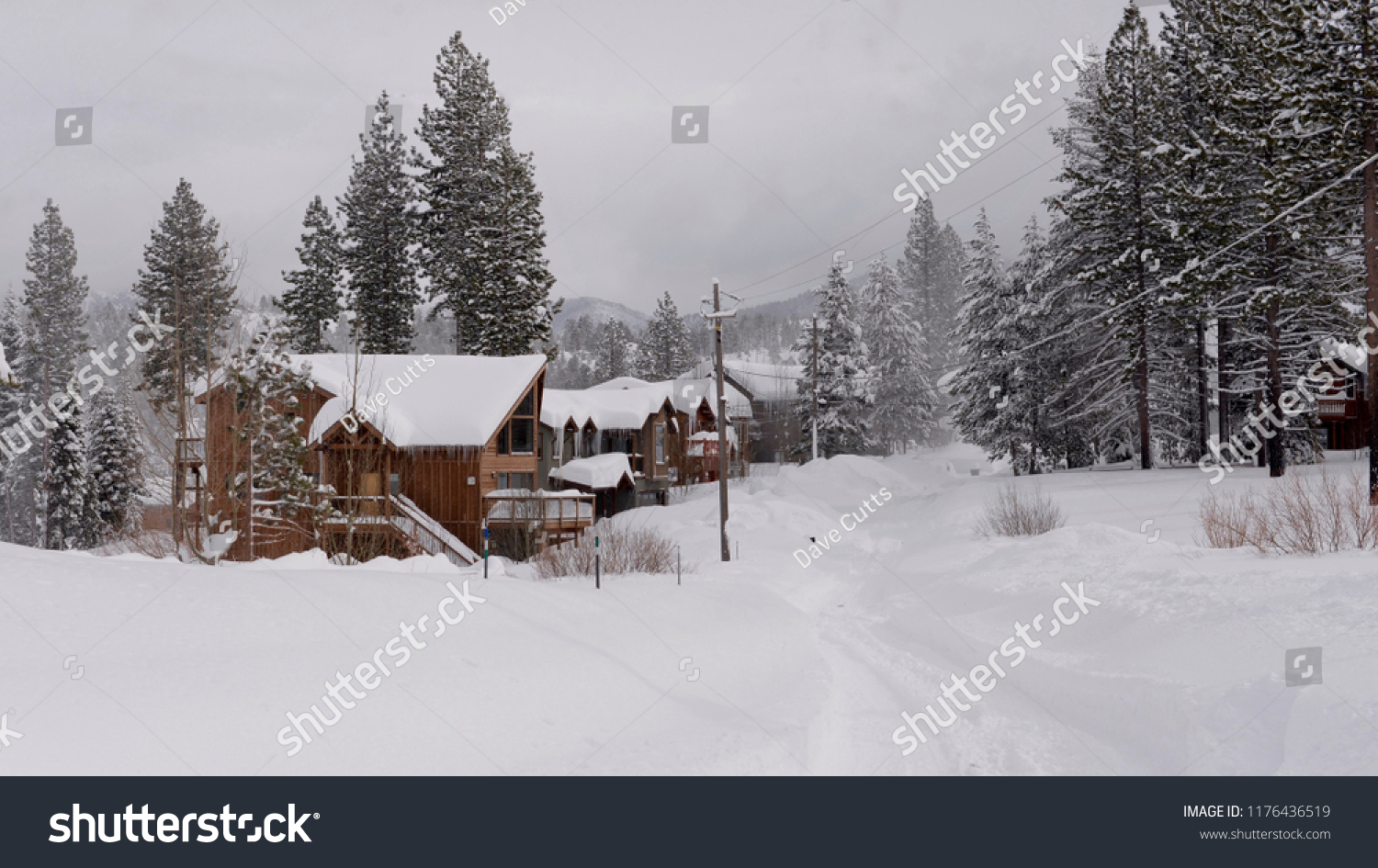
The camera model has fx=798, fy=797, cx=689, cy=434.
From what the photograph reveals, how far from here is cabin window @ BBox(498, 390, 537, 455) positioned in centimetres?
3291

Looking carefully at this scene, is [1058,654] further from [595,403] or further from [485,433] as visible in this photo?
[595,403]

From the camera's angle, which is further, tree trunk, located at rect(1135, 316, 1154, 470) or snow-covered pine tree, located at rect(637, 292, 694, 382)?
snow-covered pine tree, located at rect(637, 292, 694, 382)

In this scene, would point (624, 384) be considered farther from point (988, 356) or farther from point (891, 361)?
point (988, 356)

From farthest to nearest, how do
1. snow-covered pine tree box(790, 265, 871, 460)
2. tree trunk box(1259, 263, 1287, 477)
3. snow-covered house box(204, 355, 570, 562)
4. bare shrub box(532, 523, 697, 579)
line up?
snow-covered pine tree box(790, 265, 871, 460), snow-covered house box(204, 355, 570, 562), tree trunk box(1259, 263, 1287, 477), bare shrub box(532, 523, 697, 579)

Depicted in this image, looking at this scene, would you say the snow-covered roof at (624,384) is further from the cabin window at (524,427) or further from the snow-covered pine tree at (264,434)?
the snow-covered pine tree at (264,434)

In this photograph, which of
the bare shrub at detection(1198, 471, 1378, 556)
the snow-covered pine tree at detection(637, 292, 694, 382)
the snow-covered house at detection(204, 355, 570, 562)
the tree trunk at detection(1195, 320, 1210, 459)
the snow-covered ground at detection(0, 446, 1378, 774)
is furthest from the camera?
the snow-covered pine tree at detection(637, 292, 694, 382)

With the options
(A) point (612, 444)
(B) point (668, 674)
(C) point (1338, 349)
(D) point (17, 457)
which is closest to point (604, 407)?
(A) point (612, 444)

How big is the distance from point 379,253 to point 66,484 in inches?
772

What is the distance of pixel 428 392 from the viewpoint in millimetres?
31875

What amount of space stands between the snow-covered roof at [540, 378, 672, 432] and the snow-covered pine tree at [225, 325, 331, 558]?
63.7 feet

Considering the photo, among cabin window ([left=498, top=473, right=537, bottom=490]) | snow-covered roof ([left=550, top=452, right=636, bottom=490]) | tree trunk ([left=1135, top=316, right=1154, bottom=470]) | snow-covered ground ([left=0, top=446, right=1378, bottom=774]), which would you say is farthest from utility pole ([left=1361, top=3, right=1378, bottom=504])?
snow-covered roof ([left=550, top=452, right=636, bottom=490])

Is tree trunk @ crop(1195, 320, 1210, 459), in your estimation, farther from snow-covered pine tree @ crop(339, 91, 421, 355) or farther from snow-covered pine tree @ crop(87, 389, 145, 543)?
snow-covered pine tree @ crop(87, 389, 145, 543)

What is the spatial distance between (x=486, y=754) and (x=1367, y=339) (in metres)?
24.0
